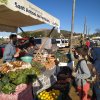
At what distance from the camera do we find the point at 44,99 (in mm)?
6570

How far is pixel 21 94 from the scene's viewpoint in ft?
18.2

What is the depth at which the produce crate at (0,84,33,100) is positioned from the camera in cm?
543

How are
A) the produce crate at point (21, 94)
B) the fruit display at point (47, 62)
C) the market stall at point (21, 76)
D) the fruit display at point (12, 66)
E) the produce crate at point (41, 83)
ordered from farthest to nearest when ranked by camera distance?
the fruit display at point (47, 62) < the fruit display at point (12, 66) < the produce crate at point (41, 83) < the market stall at point (21, 76) < the produce crate at point (21, 94)

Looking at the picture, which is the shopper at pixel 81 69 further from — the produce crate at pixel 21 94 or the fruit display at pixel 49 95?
the fruit display at pixel 49 95

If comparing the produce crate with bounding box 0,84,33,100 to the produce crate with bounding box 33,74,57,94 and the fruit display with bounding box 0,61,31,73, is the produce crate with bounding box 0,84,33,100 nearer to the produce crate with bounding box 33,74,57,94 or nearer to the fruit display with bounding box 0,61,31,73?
the produce crate with bounding box 33,74,57,94

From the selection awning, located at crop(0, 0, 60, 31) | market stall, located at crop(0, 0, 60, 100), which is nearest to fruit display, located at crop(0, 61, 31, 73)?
market stall, located at crop(0, 0, 60, 100)

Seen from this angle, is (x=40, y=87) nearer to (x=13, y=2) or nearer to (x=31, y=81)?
(x=31, y=81)

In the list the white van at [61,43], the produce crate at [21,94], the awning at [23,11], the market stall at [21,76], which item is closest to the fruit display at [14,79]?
the market stall at [21,76]

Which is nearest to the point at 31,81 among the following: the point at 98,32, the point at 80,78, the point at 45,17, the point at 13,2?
the point at 80,78

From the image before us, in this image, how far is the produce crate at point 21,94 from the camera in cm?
543

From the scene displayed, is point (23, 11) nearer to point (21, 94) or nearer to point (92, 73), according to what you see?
point (21, 94)

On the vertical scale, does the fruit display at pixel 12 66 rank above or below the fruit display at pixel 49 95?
above

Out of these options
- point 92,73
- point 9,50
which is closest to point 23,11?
point 9,50

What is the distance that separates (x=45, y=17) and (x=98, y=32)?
12740cm
